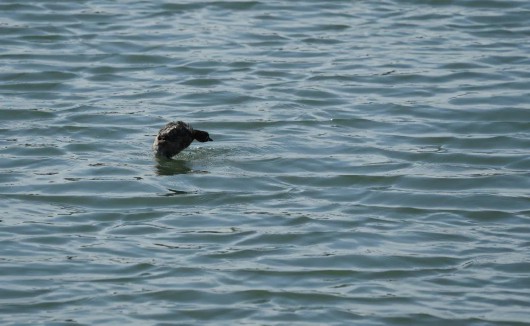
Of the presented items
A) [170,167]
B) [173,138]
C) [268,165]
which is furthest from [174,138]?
[268,165]

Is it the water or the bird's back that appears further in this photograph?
the bird's back

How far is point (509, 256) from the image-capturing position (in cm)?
895

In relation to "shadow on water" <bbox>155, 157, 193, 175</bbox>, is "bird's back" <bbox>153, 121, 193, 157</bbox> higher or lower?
higher

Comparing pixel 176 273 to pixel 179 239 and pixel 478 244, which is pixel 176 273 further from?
pixel 478 244

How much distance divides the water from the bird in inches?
5.7

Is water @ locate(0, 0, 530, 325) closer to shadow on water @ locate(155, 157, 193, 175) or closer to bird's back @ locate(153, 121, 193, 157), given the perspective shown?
shadow on water @ locate(155, 157, 193, 175)

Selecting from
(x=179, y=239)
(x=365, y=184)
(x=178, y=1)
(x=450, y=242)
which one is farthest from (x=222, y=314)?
(x=178, y=1)

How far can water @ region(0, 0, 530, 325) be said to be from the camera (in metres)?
8.33

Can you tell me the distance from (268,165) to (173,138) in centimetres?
86

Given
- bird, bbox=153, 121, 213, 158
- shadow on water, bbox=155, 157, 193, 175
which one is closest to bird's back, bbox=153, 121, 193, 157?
bird, bbox=153, 121, 213, 158

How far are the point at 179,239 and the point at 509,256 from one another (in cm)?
236

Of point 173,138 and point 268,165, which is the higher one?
point 173,138

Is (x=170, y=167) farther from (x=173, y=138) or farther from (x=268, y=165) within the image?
(x=268, y=165)

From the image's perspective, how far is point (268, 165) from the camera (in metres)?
10.8
